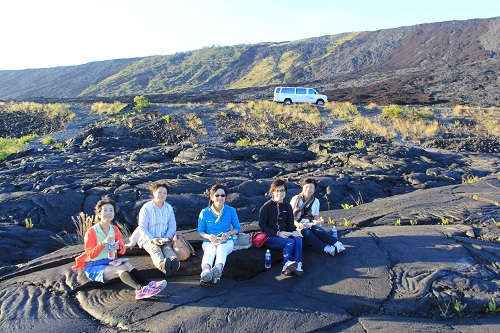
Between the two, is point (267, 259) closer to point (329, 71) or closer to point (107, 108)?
point (107, 108)

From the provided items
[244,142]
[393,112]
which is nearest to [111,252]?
[244,142]

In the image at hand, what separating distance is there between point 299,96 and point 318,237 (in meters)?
27.1

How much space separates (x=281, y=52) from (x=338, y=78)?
28567 mm

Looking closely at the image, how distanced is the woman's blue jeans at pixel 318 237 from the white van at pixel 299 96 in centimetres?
2669

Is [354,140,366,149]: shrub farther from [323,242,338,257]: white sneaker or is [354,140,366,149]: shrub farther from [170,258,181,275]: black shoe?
[170,258,181,275]: black shoe

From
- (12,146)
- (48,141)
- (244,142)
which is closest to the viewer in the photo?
(12,146)

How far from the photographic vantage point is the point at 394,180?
13.5 m

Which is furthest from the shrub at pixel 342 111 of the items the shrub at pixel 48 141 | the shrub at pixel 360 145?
the shrub at pixel 48 141

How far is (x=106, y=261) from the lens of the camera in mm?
5707

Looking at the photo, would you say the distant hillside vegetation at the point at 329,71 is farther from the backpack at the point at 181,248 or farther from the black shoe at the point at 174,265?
the black shoe at the point at 174,265

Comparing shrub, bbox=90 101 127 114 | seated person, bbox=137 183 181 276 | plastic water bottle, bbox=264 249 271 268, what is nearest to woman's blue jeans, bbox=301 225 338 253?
plastic water bottle, bbox=264 249 271 268

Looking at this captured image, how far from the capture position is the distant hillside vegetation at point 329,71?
42.2 metres

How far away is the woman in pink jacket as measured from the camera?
5336 millimetres

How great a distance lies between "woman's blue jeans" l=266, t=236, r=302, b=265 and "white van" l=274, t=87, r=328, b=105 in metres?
27.1
